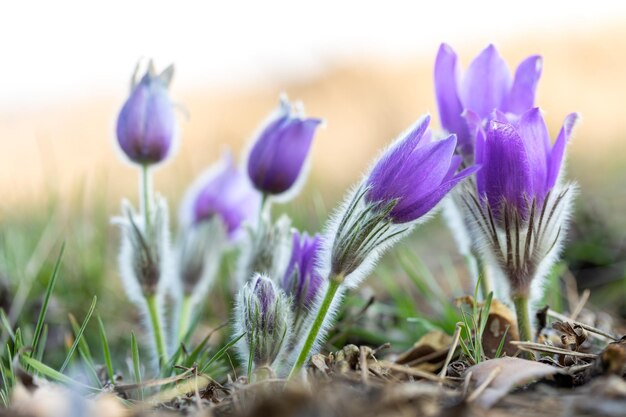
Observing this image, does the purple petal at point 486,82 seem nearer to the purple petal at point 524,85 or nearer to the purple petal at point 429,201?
the purple petal at point 524,85

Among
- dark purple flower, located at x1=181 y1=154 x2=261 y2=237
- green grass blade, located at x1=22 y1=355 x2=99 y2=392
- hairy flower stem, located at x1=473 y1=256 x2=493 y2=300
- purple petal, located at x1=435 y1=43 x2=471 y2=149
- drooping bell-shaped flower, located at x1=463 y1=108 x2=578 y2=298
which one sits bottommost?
green grass blade, located at x1=22 y1=355 x2=99 y2=392

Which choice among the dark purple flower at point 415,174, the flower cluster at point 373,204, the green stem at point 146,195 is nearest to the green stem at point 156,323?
the flower cluster at point 373,204

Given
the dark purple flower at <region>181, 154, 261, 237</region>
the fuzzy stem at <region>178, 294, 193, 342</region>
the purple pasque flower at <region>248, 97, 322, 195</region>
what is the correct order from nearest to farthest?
1. the purple pasque flower at <region>248, 97, 322, 195</region>
2. the fuzzy stem at <region>178, 294, 193, 342</region>
3. the dark purple flower at <region>181, 154, 261, 237</region>

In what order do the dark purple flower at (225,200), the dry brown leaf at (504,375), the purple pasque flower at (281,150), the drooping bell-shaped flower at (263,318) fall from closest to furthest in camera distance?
the dry brown leaf at (504,375), the drooping bell-shaped flower at (263,318), the purple pasque flower at (281,150), the dark purple flower at (225,200)

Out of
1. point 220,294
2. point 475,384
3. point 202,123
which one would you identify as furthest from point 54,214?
point 202,123

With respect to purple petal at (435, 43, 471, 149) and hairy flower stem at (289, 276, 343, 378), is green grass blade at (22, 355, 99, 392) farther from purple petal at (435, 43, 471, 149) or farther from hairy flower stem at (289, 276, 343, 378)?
purple petal at (435, 43, 471, 149)

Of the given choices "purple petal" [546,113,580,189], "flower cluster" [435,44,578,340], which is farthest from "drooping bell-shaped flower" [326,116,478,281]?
"purple petal" [546,113,580,189]

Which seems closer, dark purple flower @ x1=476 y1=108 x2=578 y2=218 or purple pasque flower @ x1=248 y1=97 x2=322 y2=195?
dark purple flower @ x1=476 y1=108 x2=578 y2=218

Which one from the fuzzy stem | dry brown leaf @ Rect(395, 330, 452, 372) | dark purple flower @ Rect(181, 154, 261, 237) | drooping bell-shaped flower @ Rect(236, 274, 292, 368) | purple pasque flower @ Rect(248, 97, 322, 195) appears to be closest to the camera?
drooping bell-shaped flower @ Rect(236, 274, 292, 368)
